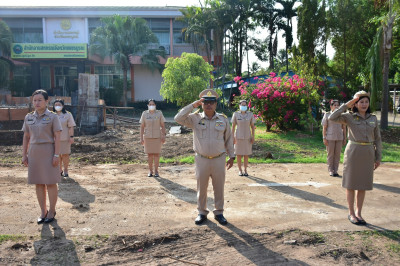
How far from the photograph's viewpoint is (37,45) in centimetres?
2958

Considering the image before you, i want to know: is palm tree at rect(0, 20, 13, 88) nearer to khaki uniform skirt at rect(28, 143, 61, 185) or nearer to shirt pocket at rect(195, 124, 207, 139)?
khaki uniform skirt at rect(28, 143, 61, 185)

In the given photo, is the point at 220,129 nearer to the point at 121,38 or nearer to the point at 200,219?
the point at 200,219

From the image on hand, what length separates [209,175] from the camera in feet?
15.8

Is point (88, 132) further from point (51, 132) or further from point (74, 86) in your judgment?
point (74, 86)

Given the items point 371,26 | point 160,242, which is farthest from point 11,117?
point 371,26

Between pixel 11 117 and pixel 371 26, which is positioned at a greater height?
pixel 371 26

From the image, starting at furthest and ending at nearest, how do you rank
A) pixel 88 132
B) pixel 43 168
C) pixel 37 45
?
pixel 37 45
pixel 88 132
pixel 43 168

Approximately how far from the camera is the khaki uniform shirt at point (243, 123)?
7887 mm

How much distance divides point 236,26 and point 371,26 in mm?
11625

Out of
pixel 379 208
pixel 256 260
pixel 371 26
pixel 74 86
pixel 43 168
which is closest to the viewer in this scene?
pixel 256 260

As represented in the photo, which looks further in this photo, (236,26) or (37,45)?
(236,26)

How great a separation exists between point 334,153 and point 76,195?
563 cm

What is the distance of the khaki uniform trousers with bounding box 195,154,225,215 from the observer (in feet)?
15.5

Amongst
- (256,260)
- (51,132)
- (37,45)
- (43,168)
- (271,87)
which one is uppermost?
(37,45)
